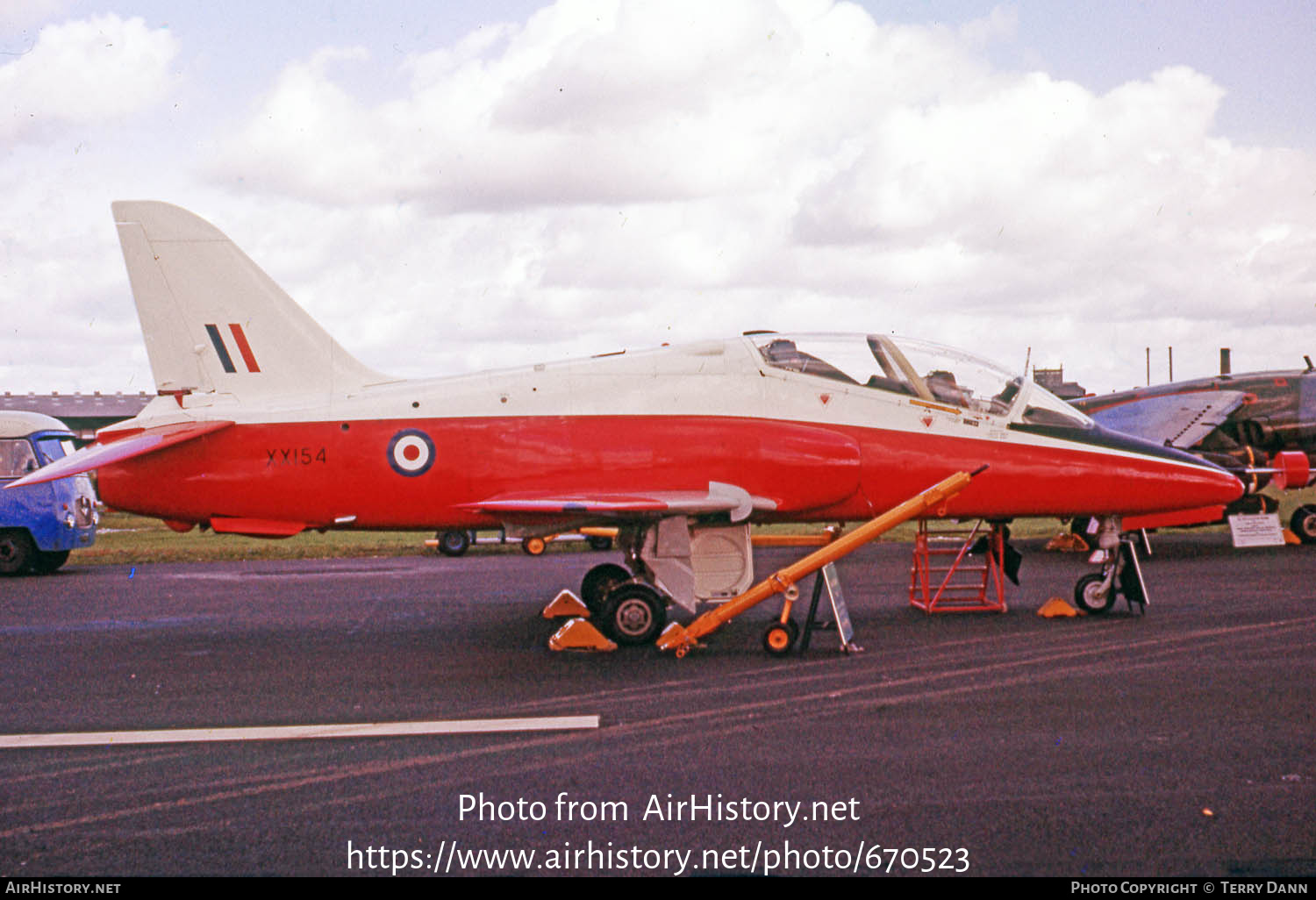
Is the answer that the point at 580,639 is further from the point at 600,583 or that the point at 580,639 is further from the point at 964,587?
the point at 964,587

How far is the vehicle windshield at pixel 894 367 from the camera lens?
966cm

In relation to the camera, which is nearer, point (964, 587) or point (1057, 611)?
point (1057, 611)

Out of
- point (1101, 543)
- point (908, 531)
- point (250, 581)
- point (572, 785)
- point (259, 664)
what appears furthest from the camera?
point (908, 531)

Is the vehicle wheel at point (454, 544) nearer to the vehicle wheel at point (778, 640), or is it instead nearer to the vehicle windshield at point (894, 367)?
the vehicle windshield at point (894, 367)

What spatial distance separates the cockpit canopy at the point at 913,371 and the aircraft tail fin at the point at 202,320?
14.0ft

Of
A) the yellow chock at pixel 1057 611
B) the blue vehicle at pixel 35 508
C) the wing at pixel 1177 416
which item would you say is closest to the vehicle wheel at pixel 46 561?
the blue vehicle at pixel 35 508

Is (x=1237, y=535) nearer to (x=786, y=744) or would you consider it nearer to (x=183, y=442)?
(x=786, y=744)

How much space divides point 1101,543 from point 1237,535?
9.73 metres

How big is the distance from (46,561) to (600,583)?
41.0 ft

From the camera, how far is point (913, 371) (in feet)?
32.0

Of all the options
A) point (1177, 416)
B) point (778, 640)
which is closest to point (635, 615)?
point (778, 640)

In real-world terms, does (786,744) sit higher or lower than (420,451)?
lower
